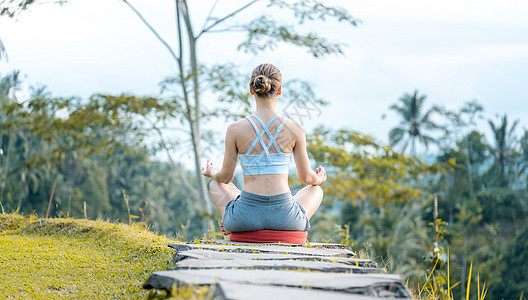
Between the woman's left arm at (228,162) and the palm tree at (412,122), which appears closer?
the woman's left arm at (228,162)

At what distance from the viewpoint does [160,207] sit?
35.1 m

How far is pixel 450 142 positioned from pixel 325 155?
31696 mm

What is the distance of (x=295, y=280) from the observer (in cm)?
224

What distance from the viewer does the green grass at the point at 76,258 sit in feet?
10.7

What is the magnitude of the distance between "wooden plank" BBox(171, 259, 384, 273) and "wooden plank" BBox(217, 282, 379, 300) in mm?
508

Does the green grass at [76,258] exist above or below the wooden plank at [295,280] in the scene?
below

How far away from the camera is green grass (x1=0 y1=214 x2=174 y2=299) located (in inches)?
128

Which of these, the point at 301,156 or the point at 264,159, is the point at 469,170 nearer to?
the point at 301,156

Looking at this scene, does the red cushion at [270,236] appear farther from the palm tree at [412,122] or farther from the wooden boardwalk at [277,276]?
the palm tree at [412,122]

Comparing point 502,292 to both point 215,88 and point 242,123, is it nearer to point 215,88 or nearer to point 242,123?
point 215,88

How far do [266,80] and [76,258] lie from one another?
209 centimetres

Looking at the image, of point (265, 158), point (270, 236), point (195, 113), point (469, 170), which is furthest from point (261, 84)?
point (469, 170)

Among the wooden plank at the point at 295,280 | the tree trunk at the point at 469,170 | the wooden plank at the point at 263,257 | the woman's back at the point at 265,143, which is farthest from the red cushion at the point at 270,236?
the tree trunk at the point at 469,170

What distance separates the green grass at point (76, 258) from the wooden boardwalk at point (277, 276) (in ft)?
2.19
